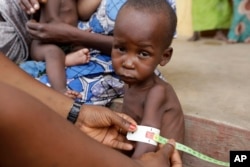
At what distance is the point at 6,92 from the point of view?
844 mm

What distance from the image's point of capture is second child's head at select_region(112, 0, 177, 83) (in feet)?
5.48

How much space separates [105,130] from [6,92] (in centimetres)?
80

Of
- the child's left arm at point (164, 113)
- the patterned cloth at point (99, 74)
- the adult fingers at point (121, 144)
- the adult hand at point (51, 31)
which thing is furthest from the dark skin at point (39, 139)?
the adult hand at point (51, 31)

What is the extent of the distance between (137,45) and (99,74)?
0.51 metres

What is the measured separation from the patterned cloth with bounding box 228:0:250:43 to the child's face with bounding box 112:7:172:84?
85.6 inches

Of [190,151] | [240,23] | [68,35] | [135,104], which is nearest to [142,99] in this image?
[135,104]

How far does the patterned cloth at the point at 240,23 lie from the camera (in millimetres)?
3705

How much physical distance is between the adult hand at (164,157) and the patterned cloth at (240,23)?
8.09 ft

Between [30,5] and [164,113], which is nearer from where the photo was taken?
[164,113]

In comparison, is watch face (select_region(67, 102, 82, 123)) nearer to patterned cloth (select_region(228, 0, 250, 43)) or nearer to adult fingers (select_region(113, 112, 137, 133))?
adult fingers (select_region(113, 112, 137, 133))

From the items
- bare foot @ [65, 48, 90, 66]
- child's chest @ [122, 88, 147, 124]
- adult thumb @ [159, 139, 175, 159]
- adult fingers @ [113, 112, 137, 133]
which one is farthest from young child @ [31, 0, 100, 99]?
adult thumb @ [159, 139, 175, 159]

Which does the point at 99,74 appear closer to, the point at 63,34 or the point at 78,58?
the point at 78,58

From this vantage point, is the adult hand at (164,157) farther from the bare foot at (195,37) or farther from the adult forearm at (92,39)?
the bare foot at (195,37)

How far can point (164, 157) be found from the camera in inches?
53.5
